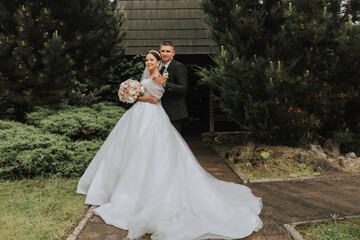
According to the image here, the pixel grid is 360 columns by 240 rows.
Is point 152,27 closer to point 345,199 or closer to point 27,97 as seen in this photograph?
point 27,97

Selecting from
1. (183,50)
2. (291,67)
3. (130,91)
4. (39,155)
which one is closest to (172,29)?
(183,50)

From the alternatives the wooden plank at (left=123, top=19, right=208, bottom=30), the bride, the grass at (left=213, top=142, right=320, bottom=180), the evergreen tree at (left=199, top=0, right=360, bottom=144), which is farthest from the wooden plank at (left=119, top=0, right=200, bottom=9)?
the bride

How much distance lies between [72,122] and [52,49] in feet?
5.34

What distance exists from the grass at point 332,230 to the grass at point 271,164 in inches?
82.4

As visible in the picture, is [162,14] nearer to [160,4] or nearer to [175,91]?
[160,4]

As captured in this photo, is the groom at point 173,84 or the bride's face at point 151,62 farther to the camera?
the groom at point 173,84

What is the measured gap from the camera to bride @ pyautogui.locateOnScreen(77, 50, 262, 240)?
2879mm

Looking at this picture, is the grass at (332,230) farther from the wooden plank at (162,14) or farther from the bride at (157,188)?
the wooden plank at (162,14)

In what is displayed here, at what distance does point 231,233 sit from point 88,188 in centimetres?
237

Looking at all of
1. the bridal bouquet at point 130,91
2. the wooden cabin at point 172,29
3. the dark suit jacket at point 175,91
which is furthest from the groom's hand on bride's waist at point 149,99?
the wooden cabin at point 172,29

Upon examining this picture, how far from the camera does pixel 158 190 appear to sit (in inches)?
127

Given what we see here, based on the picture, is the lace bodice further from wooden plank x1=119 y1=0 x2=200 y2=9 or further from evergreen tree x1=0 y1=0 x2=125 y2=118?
wooden plank x1=119 y1=0 x2=200 y2=9

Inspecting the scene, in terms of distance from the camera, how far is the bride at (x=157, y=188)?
9.45 ft

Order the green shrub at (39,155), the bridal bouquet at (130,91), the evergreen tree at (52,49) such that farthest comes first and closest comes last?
1. the evergreen tree at (52,49)
2. the green shrub at (39,155)
3. the bridal bouquet at (130,91)
